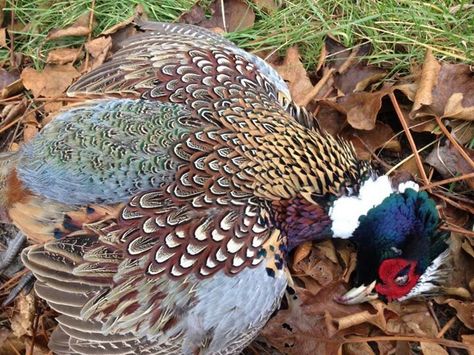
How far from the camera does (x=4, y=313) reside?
294 centimetres

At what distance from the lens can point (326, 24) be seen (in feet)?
10.9

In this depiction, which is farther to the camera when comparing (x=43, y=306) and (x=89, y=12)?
(x=89, y=12)

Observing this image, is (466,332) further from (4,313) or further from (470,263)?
(4,313)

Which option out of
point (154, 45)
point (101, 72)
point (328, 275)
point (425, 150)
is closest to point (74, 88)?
point (101, 72)

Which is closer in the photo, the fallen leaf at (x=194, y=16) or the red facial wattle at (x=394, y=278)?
the red facial wattle at (x=394, y=278)

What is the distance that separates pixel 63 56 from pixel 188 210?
1508 millimetres

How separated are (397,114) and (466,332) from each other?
1.00 meters

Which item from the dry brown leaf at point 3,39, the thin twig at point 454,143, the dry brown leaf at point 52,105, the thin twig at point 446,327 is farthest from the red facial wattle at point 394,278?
the dry brown leaf at point 3,39

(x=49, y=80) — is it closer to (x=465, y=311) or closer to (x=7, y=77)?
(x=7, y=77)

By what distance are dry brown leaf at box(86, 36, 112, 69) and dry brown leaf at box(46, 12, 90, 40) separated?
0.11 metres

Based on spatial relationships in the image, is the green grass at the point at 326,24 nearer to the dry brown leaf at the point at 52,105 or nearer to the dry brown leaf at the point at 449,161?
the dry brown leaf at the point at 52,105

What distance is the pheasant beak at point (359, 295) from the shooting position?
2.61 meters

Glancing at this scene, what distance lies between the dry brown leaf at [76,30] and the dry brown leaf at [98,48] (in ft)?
0.36

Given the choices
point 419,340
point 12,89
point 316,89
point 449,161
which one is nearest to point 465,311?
point 419,340
